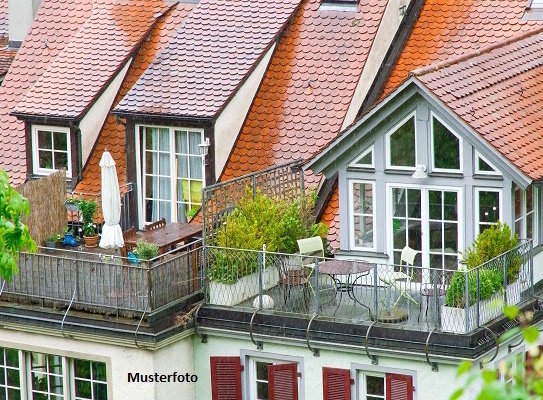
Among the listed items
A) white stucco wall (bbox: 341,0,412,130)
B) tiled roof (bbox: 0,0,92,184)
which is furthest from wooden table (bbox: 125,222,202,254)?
tiled roof (bbox: 0,0,92,184)

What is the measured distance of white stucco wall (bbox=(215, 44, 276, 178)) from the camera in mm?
24469

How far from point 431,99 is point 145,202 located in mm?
7477

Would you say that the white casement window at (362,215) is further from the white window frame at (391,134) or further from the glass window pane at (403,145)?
the glass window pane at (403,145)

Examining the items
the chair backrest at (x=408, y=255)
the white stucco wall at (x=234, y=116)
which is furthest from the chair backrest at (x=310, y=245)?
the white stucco wall at (x=234, y=116)

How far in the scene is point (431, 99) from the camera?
20.0 metres

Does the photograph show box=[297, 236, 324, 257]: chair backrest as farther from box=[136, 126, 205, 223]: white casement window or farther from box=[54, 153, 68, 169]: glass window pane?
box=[54, 153, 68, 169]: glass window pane

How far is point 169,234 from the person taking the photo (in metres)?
22.7

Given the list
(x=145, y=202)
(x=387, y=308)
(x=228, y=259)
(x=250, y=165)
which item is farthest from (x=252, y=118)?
(x=387, y=308)

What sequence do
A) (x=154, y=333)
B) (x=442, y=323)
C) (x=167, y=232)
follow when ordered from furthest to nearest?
(x=167, y=232), (x=154, y=333), (x=442, y=323)

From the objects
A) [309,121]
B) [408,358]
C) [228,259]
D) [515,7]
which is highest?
[515,7]

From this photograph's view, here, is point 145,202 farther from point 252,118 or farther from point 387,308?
point 387,308

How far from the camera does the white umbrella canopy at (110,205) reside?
72.4 feet

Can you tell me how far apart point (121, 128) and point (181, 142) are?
2.47 m

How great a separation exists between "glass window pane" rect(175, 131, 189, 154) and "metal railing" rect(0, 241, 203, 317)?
319 cm
